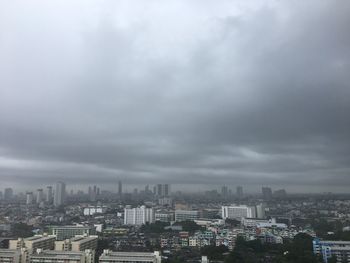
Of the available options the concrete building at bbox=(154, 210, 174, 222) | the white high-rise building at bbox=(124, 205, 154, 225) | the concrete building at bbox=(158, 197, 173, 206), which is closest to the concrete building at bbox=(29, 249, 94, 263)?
the white high-rise building at bbox=(124, 205, 154, 225)

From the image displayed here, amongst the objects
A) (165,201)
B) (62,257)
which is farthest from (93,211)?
(62,257)

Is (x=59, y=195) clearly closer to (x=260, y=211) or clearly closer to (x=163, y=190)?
(x=163, y=190)

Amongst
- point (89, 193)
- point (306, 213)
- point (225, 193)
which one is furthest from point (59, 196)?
point (306, 213)

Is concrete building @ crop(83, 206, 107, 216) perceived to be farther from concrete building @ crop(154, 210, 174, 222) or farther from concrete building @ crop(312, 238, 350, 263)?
concrete building @ crop(312, 238, 350, 263)

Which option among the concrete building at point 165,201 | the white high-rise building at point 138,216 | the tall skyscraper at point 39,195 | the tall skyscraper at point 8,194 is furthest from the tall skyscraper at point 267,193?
the tall skyscraper at point 8,194

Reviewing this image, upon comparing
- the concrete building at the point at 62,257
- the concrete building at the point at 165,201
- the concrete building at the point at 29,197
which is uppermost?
the concrete building at the point at 29,197

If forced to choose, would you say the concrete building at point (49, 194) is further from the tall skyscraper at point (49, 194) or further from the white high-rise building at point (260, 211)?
the white high-rise building at point (260, 211)

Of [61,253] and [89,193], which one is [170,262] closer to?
[61,253]
